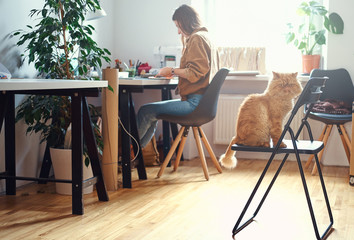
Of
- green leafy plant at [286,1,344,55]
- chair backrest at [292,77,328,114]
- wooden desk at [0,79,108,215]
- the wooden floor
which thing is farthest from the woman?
chair backrest at [292,77,328,114]

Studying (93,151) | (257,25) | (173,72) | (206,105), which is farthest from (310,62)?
(93,151)

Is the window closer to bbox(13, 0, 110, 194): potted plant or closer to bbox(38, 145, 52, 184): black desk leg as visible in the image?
bbox(13, 0, 110, 194): potted plant

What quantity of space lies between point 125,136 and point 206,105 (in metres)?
0.63

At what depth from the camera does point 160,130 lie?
4.81 meters

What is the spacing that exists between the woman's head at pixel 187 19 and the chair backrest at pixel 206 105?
1.28 feet

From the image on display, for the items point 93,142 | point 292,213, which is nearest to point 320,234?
point 292,213

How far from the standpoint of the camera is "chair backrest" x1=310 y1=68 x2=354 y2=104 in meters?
4.31

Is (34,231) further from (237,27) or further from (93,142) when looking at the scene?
(237,27)

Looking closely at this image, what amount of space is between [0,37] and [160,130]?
6.52ft

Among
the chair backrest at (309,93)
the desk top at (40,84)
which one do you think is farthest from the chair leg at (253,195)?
the desk top at (40,84)

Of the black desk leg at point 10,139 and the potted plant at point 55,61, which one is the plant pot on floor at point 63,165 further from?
the black desk leg at point 10,139

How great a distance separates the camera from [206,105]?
3662 millimetres

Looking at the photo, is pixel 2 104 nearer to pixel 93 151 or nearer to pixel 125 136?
pixel 93 151

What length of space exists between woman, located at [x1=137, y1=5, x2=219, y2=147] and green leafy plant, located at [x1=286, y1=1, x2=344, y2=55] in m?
1.12
